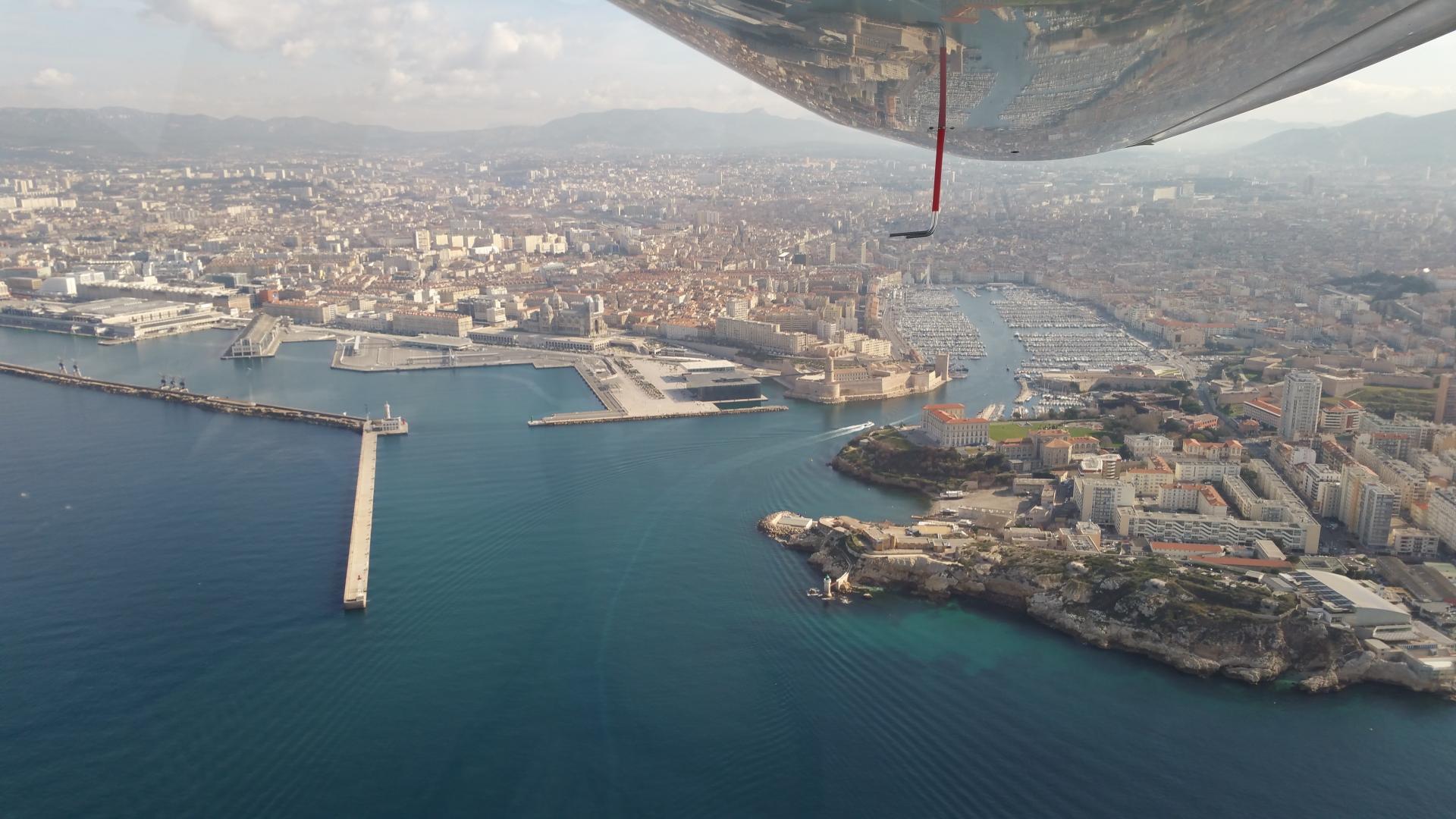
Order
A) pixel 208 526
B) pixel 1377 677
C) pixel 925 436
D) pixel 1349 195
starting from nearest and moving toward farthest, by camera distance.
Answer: pixel 1377 677, pixel 208 526, pixel 925 436, pixel 1349 195

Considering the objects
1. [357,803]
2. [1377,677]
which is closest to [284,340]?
[357,803]

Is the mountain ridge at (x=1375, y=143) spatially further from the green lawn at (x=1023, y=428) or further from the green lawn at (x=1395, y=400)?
the green lawn at (x=1023, y=428)

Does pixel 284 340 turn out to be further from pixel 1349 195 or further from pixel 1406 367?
pixel 1349 195

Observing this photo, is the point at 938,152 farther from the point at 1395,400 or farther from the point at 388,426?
the point at 1395,400

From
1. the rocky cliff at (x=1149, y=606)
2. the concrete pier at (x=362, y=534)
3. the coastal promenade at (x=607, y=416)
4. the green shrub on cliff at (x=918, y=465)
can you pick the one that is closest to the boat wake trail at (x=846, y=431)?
the green shrub on cliff at (x=918, y=465)

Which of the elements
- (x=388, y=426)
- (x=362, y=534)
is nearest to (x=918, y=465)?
(x=362, y=534)

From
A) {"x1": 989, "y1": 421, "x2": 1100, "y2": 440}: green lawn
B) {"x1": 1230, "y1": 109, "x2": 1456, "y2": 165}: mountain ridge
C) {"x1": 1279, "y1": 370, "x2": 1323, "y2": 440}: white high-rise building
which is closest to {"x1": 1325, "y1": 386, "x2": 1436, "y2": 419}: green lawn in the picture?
{"x1": 1279, "y1": 370, "x2": 1323, "y2": 440}: white high-rise building

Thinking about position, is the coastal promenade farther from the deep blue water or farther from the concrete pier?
the deep blue water
